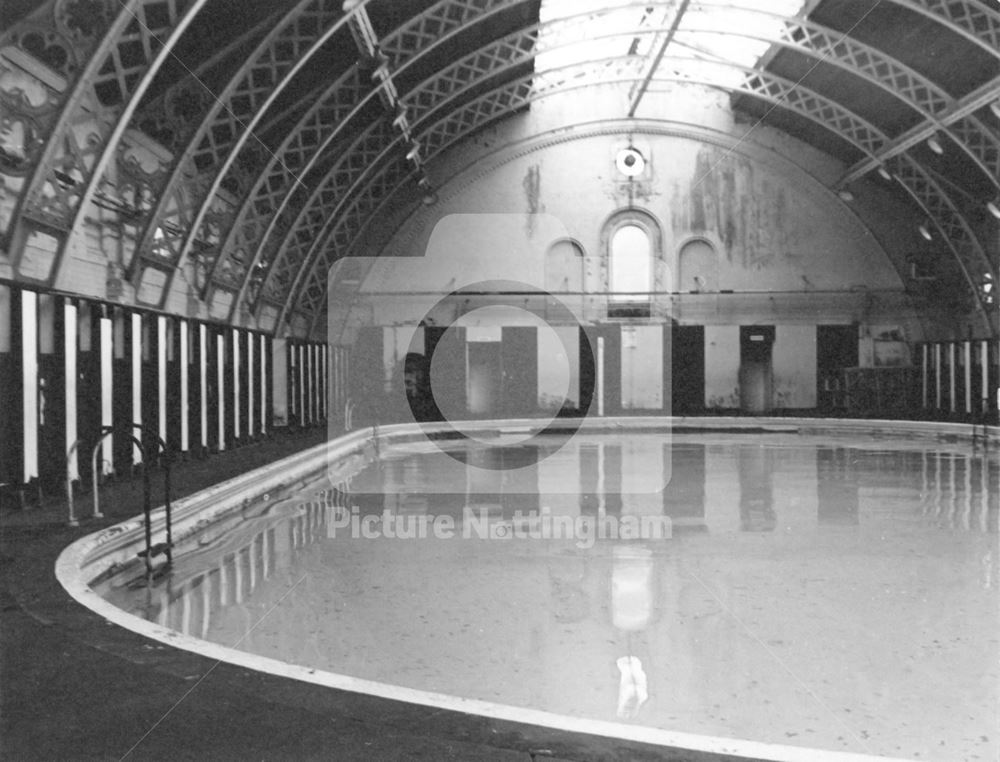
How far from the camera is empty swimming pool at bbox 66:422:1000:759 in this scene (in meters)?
4.54

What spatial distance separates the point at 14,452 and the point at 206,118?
6.86 meters

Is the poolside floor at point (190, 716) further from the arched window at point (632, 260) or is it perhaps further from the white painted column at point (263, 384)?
the arched window at point (632, 260)

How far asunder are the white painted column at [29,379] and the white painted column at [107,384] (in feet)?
5.92

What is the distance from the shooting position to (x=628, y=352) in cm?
2920

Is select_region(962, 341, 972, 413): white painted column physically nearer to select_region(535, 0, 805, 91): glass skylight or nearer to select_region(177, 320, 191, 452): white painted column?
select_region(535, 0, 805, 91): glass skylight

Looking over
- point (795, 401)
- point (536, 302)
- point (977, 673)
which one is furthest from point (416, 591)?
point (795, 401)

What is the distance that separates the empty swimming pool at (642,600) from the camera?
14.9 feet

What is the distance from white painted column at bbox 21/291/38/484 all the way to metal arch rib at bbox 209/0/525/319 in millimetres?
8264

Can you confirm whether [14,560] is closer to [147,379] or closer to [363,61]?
[147,379]

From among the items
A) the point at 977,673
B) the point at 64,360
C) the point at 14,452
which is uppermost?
the point at 64,360

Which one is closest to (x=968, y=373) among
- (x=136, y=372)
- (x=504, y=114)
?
(x=504, y=114)

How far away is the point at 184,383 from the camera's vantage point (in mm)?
14617

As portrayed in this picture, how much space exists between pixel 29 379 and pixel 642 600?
704cm

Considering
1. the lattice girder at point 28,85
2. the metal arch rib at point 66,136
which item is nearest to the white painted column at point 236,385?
the metal arch rib at point 66,136
